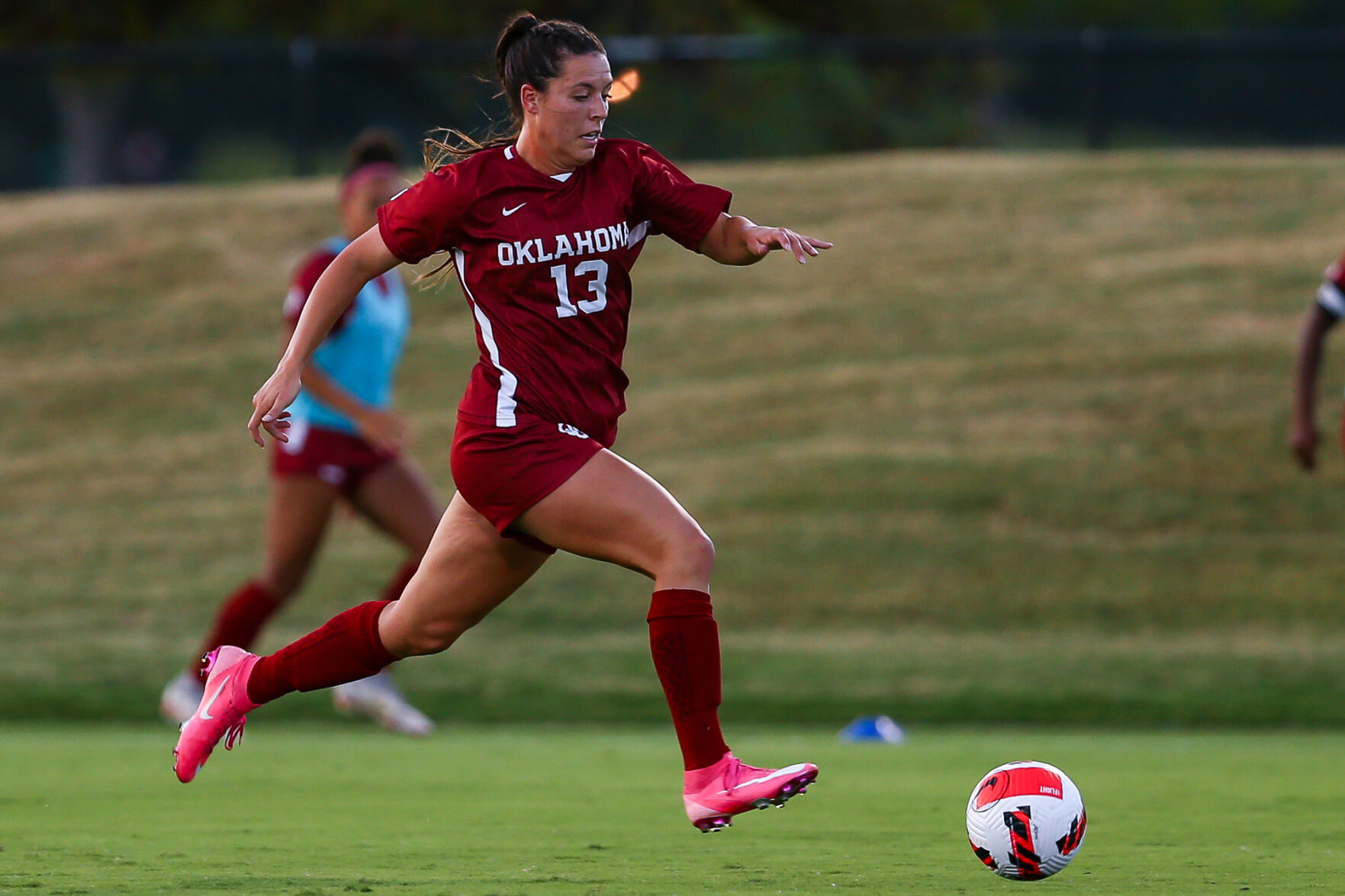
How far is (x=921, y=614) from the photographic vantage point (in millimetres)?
13586

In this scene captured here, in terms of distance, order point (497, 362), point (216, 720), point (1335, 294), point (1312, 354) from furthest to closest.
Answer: point (1312, 354)
point (1335, 294)
point (216, 720)
point (497, 362)

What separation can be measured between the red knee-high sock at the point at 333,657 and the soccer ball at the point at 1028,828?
5.56ft

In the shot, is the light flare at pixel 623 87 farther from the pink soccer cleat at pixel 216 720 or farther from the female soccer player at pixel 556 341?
the pink soccer cleat at pixel 216 720

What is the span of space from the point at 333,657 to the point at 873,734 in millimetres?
4460

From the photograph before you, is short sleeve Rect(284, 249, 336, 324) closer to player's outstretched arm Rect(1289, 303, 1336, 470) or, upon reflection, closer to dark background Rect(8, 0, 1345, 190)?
player's outstretched arm Rect(1289, 303, 1336, 470)

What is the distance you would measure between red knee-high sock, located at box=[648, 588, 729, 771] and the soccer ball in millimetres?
674

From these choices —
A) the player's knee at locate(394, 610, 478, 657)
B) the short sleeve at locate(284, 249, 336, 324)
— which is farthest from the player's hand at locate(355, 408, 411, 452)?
the player's knee at locate(394, 610, 478, 657)

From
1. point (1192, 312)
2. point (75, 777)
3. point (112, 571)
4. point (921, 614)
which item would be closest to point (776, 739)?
point (75, 777)

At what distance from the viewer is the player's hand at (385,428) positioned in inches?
340

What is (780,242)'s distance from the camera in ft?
16.3

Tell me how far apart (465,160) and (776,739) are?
195 inches

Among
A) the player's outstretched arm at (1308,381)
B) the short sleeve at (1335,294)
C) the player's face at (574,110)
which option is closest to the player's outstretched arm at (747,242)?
the player's face at (574,110)

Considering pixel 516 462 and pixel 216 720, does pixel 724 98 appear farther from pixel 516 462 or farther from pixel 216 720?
pixel 516 462

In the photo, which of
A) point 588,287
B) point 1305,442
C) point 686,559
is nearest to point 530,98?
point 588,287
